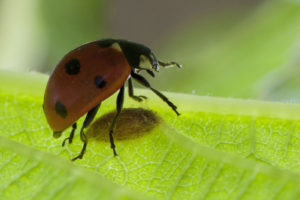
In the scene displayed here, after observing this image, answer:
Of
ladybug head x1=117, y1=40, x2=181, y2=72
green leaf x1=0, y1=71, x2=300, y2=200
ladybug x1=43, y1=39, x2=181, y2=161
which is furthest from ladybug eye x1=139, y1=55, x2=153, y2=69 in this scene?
green leaf x1=0, y1=71, x2=300, y2=200

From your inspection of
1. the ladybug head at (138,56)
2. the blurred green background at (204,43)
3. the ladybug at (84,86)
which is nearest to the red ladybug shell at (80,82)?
the ladybug at (84,86)

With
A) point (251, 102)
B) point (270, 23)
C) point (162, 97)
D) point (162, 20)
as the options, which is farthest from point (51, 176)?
point (162, 20)

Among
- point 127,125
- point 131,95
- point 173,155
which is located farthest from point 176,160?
point 131,95

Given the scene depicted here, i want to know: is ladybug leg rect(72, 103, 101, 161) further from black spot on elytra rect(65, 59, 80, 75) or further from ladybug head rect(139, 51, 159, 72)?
ladybug head rect(139, 51, 159, 72)

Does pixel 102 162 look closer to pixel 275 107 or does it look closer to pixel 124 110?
pixel 124 110

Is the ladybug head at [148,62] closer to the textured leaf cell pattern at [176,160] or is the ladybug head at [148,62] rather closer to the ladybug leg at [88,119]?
the ladybug leg at [88,119]

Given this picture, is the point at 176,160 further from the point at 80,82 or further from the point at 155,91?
the point at 80,82
